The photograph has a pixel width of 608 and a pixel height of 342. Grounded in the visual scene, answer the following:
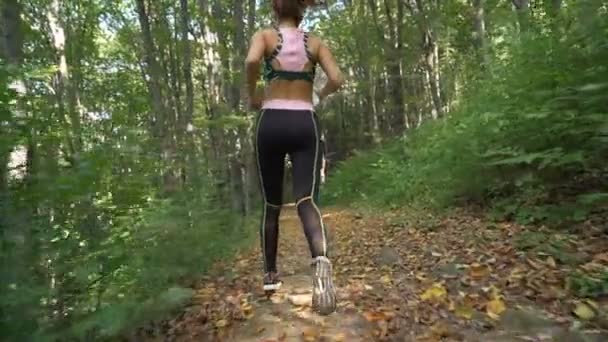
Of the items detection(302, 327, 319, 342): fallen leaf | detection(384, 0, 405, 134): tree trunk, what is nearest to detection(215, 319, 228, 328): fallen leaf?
detection(302, 327, 319, 342): fallen leaf

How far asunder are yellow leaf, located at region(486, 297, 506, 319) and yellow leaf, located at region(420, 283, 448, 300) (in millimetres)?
356

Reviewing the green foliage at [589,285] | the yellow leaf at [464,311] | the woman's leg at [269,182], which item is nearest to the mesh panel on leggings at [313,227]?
the woman's leg at [269,182]

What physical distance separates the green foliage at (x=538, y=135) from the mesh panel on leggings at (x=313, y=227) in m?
2.26

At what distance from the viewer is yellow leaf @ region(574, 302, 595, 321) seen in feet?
9.77

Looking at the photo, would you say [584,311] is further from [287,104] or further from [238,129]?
[238,129]

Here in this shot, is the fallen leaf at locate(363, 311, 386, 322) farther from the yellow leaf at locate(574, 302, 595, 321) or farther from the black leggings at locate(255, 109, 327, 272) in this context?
the yellow leaf at locate(574, 302, 595, 321)

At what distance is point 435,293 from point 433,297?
76 mm

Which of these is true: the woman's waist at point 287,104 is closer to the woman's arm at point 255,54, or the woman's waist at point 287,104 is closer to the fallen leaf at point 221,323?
the woman's arm at point 255,54

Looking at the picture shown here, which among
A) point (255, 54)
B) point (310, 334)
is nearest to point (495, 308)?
point (310, 334)

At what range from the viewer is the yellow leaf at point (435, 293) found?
11.8 feet

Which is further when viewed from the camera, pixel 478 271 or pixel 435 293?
pixel 478 271

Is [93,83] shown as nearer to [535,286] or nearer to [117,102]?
[117,102]

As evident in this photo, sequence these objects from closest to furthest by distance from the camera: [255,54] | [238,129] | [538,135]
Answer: [255,54] < [538,135] < [238,129]

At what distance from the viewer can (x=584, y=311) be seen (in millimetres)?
3031
